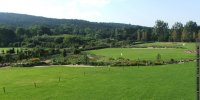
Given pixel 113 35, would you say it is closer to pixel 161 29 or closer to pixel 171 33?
pixel 161 29

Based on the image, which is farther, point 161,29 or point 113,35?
point 113,35

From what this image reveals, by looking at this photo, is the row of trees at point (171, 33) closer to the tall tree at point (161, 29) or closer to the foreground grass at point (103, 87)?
the tall tree at point (161, 29)

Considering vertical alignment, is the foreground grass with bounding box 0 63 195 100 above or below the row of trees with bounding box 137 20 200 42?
below

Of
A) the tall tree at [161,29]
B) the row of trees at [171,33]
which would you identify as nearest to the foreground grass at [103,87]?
the row of trees at [171,33]

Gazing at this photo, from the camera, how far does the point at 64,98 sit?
31.8 metres

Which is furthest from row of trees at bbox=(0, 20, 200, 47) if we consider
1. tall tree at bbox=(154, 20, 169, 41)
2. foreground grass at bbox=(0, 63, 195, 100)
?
foreground grass at bbox=(0, 63, 195, 100)

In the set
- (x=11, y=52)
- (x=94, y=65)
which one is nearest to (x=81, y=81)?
(x=94, y=65)

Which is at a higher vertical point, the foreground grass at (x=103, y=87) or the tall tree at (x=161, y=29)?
the tall tree at (x=161, y=29)

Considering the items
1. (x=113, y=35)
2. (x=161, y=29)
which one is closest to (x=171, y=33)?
(x=161, y=29)

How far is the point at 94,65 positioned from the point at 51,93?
1149 inches

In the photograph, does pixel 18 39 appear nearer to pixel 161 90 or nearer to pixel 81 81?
pixel 81 81

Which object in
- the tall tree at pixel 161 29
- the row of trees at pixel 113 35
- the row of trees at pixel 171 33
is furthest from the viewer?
the tall tree at pixel 161 29

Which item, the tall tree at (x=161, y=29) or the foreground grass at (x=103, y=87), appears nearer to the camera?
the foreground grass at (x=103, y=87)

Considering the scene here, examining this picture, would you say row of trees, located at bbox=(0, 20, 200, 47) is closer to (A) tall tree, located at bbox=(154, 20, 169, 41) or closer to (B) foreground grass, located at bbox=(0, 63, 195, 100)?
(A) tall tree, located at bbox=(154, 20, 169, 41)
